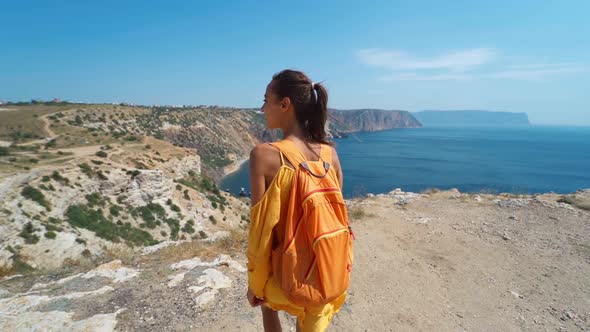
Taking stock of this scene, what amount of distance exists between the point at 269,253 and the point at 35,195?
17003 mm

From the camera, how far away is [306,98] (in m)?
1.67

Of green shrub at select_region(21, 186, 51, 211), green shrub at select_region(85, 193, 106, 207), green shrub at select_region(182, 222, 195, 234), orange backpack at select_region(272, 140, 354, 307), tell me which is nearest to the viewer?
orange backpack at select_region(272, 140, 354, 307)

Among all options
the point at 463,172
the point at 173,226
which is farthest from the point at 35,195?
the point at 463,172

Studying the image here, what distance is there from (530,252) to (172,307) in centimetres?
642

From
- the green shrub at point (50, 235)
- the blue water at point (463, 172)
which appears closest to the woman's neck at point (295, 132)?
the green shrub at point (50, 235)

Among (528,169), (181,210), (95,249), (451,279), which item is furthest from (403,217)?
(528,169)

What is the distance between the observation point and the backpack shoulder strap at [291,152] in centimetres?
155

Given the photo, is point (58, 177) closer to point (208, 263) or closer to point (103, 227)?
point (103, 227)

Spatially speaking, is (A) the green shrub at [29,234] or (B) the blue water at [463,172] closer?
(A) the green shrub at [29,234]

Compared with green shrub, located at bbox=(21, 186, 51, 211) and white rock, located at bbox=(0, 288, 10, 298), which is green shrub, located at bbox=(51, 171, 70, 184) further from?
white rock, located at bbox=(0, 288, 10, 298)

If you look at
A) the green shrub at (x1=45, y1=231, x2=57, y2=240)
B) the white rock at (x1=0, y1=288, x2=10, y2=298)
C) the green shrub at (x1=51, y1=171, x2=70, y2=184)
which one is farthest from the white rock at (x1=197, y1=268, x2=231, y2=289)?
the green shrub at (x1=51, y1=171, x2=70, y2=184)

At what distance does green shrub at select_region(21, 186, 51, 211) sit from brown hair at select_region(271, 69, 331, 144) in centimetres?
1691

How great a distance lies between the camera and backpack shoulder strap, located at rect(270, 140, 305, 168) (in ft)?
5.09

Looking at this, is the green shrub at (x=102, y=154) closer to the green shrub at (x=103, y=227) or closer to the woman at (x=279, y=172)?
the green shrub at (x=103, y=227)
